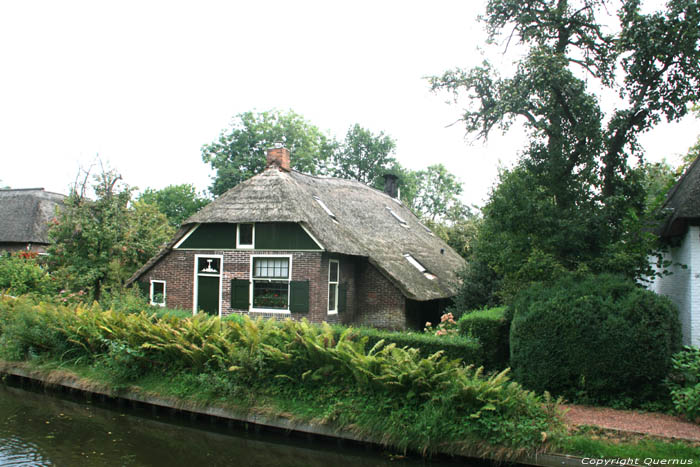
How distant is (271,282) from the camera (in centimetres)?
1667

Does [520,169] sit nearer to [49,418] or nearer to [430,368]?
[430,368]

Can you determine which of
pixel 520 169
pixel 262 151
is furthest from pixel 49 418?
pixel 262 151

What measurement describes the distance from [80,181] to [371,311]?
43.4ft

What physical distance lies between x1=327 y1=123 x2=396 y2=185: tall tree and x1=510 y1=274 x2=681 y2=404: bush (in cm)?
3402

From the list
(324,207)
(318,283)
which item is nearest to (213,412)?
(318,283)

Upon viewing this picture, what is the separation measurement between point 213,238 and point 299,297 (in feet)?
13.0

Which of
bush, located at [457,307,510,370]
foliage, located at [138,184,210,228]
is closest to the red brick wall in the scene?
bush, located at [457,307,510,370]

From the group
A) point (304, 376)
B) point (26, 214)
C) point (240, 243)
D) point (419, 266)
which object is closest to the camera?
point (304, 376)

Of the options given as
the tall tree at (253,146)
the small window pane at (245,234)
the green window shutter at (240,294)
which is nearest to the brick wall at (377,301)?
the green window shutter at (240,294)

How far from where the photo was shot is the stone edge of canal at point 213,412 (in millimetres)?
7176

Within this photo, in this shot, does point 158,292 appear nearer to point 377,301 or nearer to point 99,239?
point 99,239

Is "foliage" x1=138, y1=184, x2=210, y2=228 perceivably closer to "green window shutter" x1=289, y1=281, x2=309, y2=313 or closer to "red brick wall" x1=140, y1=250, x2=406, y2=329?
"red brick wall" x1=140, y1=250, x2=406, y2=329

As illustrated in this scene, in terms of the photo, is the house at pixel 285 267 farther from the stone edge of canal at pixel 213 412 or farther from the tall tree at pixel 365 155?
the tall tree at pixel 365 155

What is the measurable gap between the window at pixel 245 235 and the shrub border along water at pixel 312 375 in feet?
17.6
